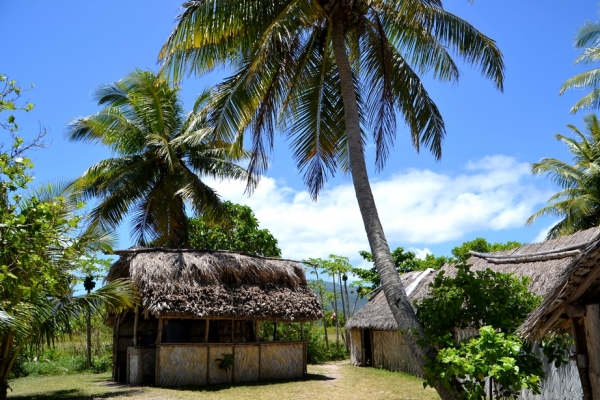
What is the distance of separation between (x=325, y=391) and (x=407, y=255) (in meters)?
15.1

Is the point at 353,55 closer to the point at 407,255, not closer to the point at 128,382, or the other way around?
the point at 128,382

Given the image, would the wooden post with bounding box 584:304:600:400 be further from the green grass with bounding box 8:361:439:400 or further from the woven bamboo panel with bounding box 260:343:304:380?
→ the woven bamboo panel with bounding box 260:343:304:380

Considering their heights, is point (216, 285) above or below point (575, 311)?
above

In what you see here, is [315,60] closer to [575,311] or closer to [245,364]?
[575,311]

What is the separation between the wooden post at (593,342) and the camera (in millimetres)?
4836

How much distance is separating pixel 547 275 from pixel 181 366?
8769mm

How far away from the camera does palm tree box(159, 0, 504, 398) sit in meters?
8.38

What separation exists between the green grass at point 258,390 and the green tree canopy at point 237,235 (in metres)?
6.44

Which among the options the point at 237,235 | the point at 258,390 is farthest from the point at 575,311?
the point at 237,235

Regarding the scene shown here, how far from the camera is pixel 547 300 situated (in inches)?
203

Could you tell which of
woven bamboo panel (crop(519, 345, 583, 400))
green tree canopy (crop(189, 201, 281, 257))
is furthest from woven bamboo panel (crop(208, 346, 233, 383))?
woven bamboo panel (crop(519, 345, 583, 400))

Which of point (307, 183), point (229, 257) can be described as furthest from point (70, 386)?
point (307, 183)

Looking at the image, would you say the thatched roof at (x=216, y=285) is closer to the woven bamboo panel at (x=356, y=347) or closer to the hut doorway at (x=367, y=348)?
the hut doorway at (x=367, y=348)

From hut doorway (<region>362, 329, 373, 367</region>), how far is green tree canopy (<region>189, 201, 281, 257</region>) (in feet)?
15.6
